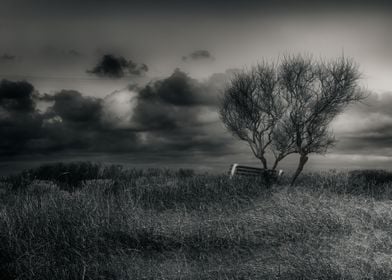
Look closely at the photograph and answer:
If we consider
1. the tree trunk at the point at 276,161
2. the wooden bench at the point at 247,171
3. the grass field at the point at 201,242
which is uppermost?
the tree trunk at the point at 276,161

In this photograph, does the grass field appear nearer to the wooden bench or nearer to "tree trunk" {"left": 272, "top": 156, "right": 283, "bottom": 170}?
the wooden bench

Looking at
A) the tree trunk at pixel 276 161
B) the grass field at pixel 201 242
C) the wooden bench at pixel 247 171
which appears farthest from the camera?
the tree trunk at pixel 276 161

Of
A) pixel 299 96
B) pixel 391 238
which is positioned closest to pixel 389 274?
pixel 391 238

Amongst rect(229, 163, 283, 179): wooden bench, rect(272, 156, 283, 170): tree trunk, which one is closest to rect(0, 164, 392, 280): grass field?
rect(229, 163, 283, 179): wooden bench

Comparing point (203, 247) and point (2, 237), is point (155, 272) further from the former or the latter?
point (2, 237)

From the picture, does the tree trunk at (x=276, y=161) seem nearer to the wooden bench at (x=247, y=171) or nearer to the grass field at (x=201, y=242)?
the wooden bench at (x=247, y=171)

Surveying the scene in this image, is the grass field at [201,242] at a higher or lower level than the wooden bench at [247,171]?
lower

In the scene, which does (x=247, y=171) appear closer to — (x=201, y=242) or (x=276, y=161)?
(x=276, y=161)

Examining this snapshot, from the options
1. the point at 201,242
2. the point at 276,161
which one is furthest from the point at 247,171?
the point at 201,242

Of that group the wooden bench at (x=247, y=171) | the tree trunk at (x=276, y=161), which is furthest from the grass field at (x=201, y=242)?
the tree trunk at (x=276, y=161)

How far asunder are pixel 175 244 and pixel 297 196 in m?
3.82

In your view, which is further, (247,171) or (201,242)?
(247,171)

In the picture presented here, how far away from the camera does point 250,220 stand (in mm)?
7824

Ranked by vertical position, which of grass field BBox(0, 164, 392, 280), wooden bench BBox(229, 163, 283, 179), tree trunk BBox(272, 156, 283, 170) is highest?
tree trunk BBox(272, 156, 283, 170)
